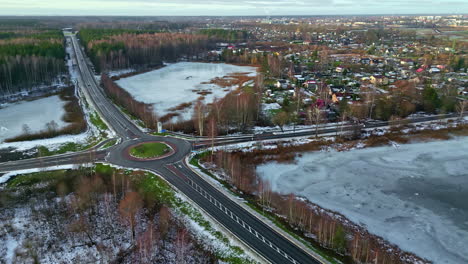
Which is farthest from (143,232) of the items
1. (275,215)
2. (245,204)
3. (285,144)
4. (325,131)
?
(325,131)

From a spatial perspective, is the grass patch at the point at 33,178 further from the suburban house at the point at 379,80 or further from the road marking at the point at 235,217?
the suburban house at the point at 379,80

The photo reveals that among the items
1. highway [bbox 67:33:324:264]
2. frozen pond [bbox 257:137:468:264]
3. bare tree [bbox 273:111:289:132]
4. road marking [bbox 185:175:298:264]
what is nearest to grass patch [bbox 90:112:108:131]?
highway [bbox 67:33:324:264]

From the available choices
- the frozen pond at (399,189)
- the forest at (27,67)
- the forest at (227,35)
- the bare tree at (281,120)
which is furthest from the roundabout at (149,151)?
the forest at (227,35)

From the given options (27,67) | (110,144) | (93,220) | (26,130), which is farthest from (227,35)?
(93,220)

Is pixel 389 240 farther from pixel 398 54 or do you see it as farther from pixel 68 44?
pixel 68 44

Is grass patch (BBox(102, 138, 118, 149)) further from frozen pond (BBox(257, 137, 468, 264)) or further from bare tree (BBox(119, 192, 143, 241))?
frozen pond (BBox(257, 137, 468, 264))
